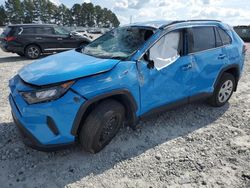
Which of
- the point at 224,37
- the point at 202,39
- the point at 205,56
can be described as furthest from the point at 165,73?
the point at 224,37

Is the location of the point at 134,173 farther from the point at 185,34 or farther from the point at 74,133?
the point at 185,34

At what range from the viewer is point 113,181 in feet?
9.31

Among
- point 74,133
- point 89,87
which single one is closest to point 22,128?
point 74,133

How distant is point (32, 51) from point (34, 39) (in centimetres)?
54

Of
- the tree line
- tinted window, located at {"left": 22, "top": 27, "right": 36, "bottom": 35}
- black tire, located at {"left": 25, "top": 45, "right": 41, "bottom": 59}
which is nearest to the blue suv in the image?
black tire, located at {"left": 25, "top": 45, "right": 41, "bottom": 59}

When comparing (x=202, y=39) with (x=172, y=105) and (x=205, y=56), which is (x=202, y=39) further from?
(x=172, y=105)

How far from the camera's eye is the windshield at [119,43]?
11.5 feet

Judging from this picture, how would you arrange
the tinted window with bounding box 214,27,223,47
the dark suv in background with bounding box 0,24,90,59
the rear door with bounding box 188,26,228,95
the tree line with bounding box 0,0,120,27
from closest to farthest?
the rear door with bounding box 188,26,228,95 < the tinted window with bounding box 214,27,223,47 < the dark suv in background with bounding box 0,24,90,59 < the tree line with bounding box 0,0,120,27

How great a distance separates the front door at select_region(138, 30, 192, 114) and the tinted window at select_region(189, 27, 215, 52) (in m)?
0.24

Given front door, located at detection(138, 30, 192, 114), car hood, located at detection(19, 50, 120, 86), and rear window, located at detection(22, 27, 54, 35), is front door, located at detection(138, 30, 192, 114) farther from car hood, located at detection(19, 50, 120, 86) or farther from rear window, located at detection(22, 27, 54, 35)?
rear window, located at detection(22, 27, 54, 35)

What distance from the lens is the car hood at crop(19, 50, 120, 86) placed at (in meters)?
2.82

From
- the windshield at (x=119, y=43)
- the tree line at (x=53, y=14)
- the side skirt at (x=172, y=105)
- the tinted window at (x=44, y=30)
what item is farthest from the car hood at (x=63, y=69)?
the tree line at (x=53, y=14)

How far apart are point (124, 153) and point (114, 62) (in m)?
1.23

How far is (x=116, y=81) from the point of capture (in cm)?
304
